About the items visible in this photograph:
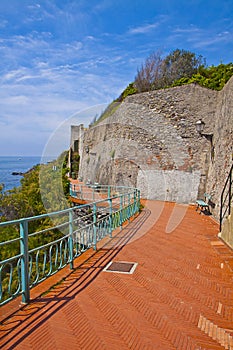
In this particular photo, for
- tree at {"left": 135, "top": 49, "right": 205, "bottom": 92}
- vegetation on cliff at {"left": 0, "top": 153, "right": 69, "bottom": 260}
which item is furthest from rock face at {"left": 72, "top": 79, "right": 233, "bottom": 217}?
vegetation on cliff at {"left": 0, "top": 153, "right": 69, "bottom": 260}

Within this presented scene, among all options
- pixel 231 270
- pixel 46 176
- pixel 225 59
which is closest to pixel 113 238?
pixel 231 270

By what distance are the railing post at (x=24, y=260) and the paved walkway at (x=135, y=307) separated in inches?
5.1

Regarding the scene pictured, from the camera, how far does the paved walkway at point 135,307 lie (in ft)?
7.43

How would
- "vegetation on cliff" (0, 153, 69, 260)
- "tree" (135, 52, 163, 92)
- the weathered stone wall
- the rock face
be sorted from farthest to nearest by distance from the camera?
"tree" (135, 52, 163, 92) < the rock face < "vegetation on cliff" (0, 153, 69, 260) < the weathered stone wall

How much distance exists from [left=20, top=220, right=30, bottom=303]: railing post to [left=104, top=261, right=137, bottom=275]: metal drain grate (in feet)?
4.55

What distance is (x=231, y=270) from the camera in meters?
4.04

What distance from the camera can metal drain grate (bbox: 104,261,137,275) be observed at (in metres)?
Result: 3.92

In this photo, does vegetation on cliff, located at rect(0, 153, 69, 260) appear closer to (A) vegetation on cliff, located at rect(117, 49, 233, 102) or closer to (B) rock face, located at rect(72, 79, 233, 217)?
(B) rock face, located at rect(72, 79, 233, 217)

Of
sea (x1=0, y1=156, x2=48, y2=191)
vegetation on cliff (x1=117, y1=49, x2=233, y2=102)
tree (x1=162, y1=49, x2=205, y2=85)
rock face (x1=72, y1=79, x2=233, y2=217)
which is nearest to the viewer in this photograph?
rock face (x1=72, y1=79, x2=233, y2=217)

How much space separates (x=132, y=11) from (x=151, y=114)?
6163 millimetres

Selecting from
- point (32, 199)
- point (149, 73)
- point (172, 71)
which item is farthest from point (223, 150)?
point (149, 73)

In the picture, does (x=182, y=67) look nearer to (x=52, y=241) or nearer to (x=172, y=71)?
(x=172, y=71)

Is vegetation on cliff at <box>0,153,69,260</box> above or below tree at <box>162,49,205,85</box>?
below

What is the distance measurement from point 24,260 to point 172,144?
35.5ft
